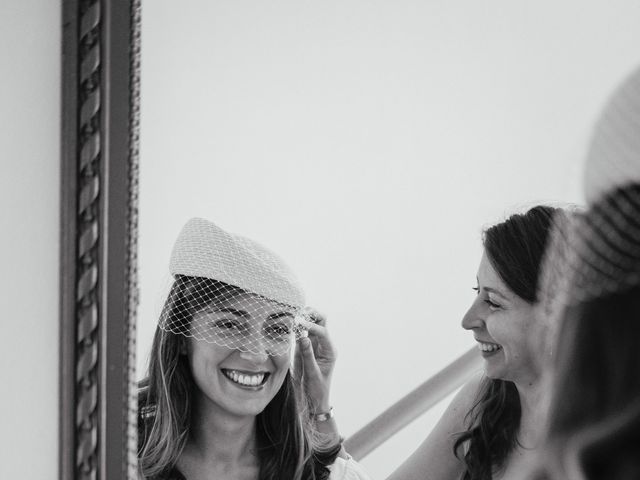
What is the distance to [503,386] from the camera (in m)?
1.15

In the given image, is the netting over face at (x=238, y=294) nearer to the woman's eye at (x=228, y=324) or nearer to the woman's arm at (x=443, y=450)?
the woman's eye at (x=228, y=324)

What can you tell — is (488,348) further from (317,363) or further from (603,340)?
(603,340)

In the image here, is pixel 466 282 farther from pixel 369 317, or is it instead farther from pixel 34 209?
pixel 34 209

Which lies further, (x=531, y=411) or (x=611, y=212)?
(x=531, y=411)

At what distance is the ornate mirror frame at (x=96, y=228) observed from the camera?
2.48 ft

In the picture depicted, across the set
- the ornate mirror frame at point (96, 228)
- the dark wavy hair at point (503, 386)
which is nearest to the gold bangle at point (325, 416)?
the dark wavy hair at point (503, 386)

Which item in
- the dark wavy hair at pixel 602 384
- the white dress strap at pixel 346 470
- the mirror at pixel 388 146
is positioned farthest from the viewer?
the white dress strap at pixel 346 470

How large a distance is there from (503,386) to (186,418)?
0.45m

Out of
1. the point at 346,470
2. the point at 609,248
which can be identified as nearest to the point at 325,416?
the point at 346,470

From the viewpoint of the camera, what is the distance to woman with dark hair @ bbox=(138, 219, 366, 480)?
96 centimetres

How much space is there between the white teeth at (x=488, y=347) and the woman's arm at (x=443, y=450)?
0.21ft

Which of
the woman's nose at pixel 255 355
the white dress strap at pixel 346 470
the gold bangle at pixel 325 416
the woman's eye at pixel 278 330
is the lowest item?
the white dress strap at pixel 346 470

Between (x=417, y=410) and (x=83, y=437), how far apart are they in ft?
1.60

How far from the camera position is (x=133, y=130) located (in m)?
0.78
